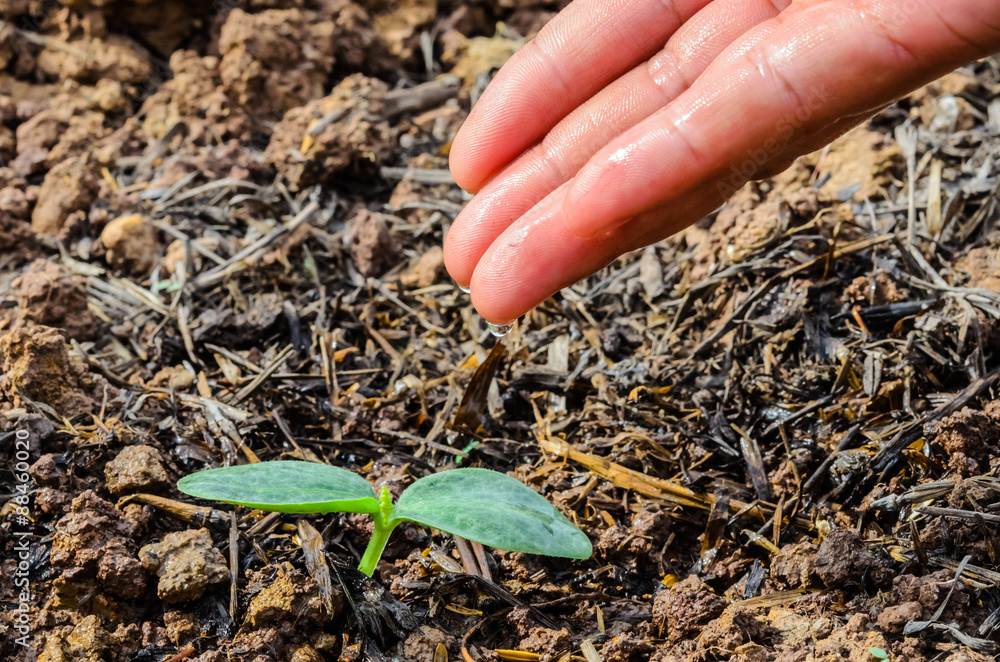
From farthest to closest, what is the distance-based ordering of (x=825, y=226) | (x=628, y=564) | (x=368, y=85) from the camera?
(x=368, y=85)
(x=825, y=226)
(x=628, y=564)

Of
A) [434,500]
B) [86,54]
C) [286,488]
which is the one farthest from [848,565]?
[86,54]

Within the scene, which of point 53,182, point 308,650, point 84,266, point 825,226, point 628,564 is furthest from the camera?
point 53,182

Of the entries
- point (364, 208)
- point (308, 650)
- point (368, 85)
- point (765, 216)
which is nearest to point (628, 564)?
point (308, 650)

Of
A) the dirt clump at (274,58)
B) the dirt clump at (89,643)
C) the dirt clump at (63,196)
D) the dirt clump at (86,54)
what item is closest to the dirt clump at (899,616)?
the dirt clump at (89,643)

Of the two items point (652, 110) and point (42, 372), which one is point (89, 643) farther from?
point (652, 110)

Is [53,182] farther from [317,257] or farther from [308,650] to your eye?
[308,650]

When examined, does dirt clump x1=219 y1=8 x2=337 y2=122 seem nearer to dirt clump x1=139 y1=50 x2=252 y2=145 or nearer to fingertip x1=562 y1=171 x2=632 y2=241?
dirt clump x1=139 y1=50 x2=252 y2=145

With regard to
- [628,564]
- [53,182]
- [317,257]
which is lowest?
[628,564]

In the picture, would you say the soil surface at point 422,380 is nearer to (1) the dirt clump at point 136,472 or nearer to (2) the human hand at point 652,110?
(1) the dirt clump at point 136,472
